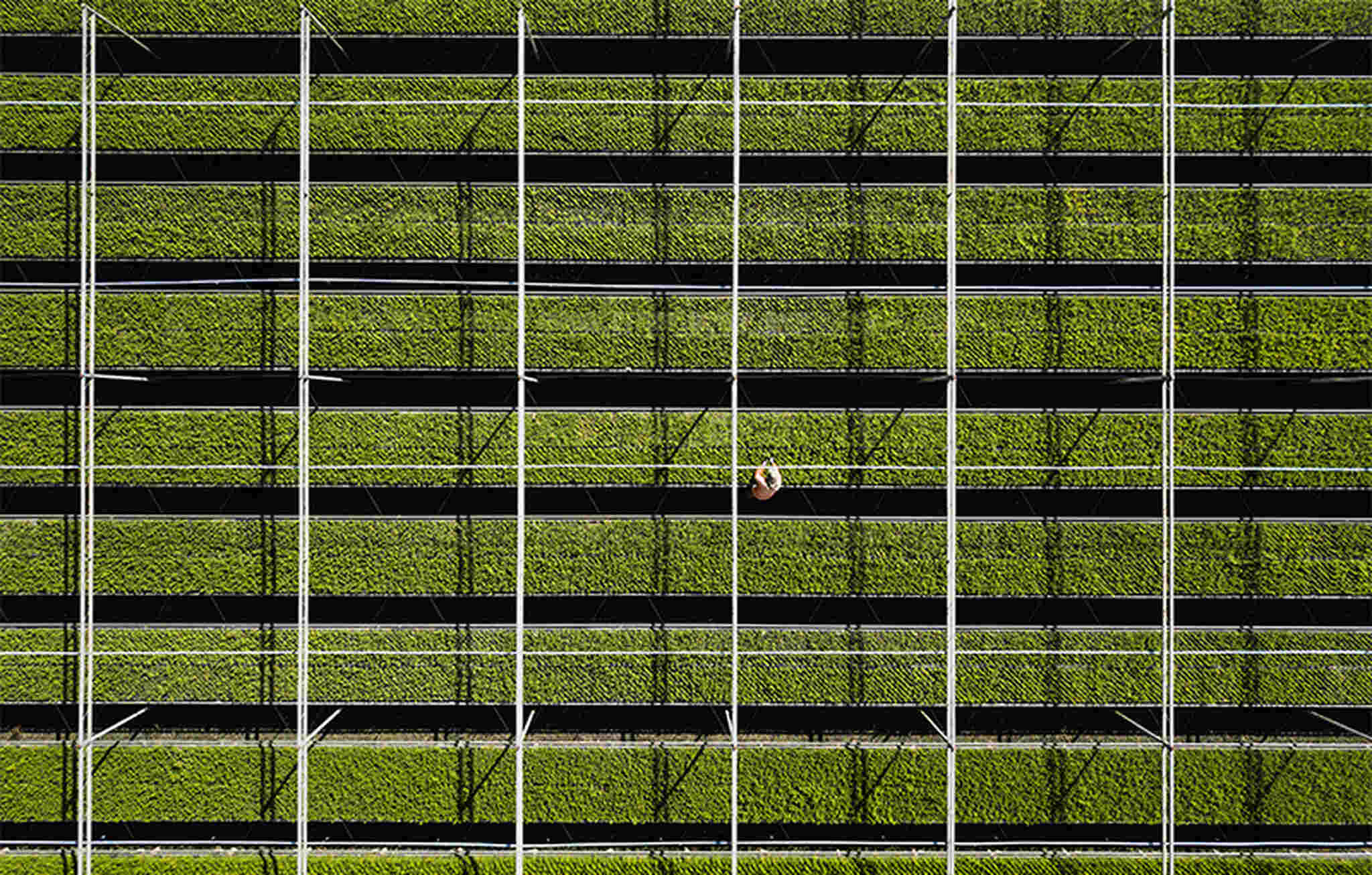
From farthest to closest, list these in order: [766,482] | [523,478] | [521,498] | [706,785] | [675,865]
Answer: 1. [706,785]
2. [675,865]
3. [766,482]
4. [523,478]
5. [521,498]

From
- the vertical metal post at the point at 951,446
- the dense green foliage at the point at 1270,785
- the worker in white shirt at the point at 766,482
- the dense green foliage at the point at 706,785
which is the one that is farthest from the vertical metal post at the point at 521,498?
the dense green foliage at the point at 1270,785

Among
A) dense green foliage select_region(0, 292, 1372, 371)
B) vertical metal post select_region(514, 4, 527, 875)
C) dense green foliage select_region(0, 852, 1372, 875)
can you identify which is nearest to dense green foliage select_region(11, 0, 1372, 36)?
vertical metal post select_region(514, 4, 527, 875)

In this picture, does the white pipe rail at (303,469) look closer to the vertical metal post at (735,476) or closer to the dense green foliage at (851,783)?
the vertical metal post at (735,476)

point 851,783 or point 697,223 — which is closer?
point 851,783

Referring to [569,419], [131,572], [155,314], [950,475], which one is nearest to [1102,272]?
[950,475]

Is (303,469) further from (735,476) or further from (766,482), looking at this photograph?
(766,482)

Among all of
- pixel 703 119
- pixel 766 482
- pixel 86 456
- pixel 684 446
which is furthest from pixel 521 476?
pixel 86 456
